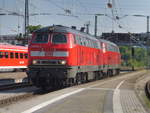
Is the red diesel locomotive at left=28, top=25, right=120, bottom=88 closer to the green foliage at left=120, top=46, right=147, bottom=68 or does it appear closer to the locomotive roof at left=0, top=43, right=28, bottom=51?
the locomotive roof at left=0, top=43, right=28, bottom=51

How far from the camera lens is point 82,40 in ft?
75.0

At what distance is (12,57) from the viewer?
40.2 metres

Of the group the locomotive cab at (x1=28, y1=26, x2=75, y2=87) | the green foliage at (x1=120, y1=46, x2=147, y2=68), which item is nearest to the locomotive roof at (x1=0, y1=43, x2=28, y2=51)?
the locomotive cab at (x1=28, y1=26, x2=75, y2=87)

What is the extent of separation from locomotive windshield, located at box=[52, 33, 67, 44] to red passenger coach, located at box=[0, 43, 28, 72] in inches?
760

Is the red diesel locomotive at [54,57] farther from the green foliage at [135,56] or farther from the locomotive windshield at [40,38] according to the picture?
the green foliage at [135,56]

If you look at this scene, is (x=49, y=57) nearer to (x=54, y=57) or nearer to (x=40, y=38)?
(x=54, y=57)

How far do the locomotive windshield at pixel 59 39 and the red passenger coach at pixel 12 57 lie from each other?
19.3 meters

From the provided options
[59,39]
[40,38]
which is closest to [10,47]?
[40,38]

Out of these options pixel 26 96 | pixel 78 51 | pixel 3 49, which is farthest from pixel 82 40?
pixel 3 49

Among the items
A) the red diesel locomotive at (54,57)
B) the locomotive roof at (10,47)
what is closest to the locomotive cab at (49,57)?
the red diesel locomotive at (54,57)

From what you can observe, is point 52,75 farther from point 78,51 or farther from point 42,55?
point 78,51

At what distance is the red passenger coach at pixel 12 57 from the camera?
38.2 meters

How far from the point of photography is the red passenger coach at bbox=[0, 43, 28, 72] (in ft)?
125

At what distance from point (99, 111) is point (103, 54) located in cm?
2041
